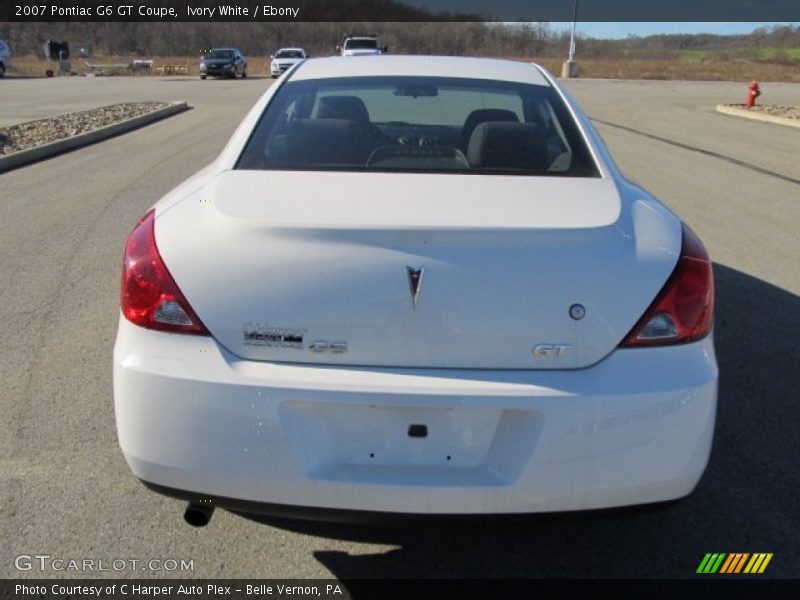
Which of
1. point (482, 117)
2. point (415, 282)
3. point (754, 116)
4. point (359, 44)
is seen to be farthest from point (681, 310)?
point (359, 44)

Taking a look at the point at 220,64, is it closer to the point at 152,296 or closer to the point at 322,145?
the point at 322,145

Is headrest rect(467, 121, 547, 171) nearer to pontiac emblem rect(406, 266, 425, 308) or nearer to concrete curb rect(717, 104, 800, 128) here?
pontiac emblem rect(406, 266, 425, 308)

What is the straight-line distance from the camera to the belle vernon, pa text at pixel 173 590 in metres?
2.38

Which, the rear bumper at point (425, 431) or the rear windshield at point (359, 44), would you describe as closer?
the rear bumper at point (425, 431)

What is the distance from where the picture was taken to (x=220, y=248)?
2139 millimetres

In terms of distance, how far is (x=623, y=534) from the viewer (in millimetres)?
2738

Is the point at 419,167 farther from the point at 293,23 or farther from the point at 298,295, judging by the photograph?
the point at 293,23

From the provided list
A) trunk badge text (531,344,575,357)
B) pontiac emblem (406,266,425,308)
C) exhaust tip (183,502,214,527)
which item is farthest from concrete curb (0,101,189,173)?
trunk badge text (531,344,575,357)

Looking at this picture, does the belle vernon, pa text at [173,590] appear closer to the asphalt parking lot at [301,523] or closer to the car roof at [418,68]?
the asphalt parking lot at [301,523]

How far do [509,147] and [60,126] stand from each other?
1337 centimetres

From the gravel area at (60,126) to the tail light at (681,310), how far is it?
1075 centimetres

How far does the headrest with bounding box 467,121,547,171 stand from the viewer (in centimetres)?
286

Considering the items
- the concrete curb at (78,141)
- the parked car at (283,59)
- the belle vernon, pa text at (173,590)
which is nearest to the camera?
the belle vernon, pa text at (173,590)

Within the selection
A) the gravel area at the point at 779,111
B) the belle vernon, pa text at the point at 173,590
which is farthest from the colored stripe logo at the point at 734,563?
the gravel area at the point at 779,111
